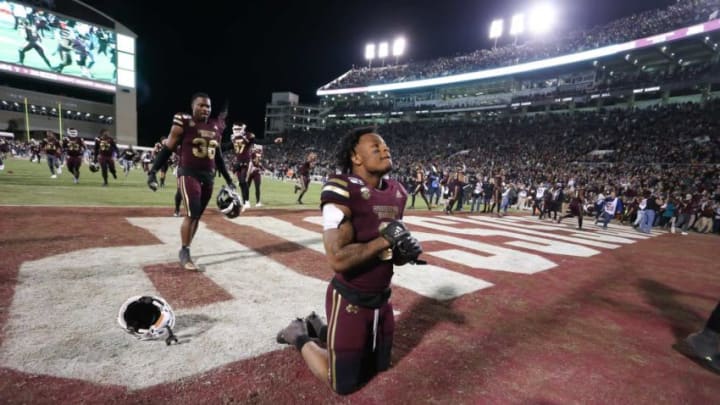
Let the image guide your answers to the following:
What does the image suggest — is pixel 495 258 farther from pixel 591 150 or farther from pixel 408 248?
pixel 591 150

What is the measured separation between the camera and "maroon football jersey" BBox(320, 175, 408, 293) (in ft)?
7.01

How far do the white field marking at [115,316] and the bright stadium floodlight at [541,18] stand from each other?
55.6m

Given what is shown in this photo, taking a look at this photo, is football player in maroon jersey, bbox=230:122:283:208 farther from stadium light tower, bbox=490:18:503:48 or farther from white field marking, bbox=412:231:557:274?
stadium light tower, bbox=490:18:503:48

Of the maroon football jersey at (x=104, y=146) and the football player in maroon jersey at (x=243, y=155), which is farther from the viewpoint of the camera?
the maroon football jersey at (x=104, y=146)

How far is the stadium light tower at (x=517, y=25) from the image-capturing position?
48.2m

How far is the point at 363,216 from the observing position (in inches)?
87.4

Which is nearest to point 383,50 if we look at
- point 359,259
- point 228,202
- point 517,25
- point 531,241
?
point 517,25

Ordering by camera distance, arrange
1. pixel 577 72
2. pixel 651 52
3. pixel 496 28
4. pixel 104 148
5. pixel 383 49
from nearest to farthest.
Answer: pixel 104 148
pixel 651 52
pixel 577 72
pixel 496 28
pixel 383 49

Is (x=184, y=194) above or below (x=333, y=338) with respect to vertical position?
above

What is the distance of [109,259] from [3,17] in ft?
231

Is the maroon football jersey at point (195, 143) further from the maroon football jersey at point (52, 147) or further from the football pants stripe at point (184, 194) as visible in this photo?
the maroon football jersey at point (52, 147)

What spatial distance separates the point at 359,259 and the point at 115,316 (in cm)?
262

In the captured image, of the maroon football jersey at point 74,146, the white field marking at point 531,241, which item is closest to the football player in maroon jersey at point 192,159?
the white field marking at point 531,241

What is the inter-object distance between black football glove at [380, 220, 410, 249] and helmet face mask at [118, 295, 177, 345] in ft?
6.40
